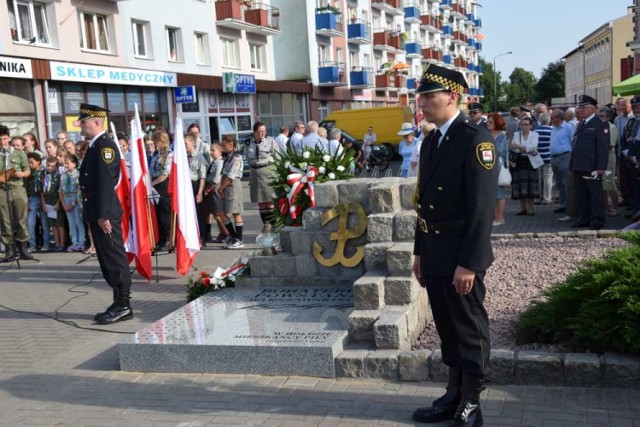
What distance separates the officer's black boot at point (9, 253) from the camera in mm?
12065

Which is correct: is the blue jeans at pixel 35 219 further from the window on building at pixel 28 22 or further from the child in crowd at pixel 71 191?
the window on building at pixel 28 22

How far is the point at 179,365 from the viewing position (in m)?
5.90

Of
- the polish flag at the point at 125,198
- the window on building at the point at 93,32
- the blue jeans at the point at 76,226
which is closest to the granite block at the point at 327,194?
the polish flag at the point at 125,198

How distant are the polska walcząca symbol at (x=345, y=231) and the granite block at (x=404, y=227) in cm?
77

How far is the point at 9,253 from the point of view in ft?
41.3

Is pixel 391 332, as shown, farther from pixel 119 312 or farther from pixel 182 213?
pixel 182 213

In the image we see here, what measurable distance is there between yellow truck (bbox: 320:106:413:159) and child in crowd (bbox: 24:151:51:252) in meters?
20.9

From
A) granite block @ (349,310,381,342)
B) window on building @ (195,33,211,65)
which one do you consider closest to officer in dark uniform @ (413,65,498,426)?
granite block @ (349,310,381,342)

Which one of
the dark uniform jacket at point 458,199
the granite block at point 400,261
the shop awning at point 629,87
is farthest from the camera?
the shop awning at point 629,87

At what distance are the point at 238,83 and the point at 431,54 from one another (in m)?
39.6

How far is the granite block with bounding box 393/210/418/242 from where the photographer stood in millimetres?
6453

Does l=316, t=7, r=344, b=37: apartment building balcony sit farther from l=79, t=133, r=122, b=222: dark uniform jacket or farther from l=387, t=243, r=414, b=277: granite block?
l=387, t=243, r=414, b=277: granite block

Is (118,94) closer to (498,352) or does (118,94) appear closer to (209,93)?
(209,93)

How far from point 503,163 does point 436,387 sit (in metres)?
7.84
